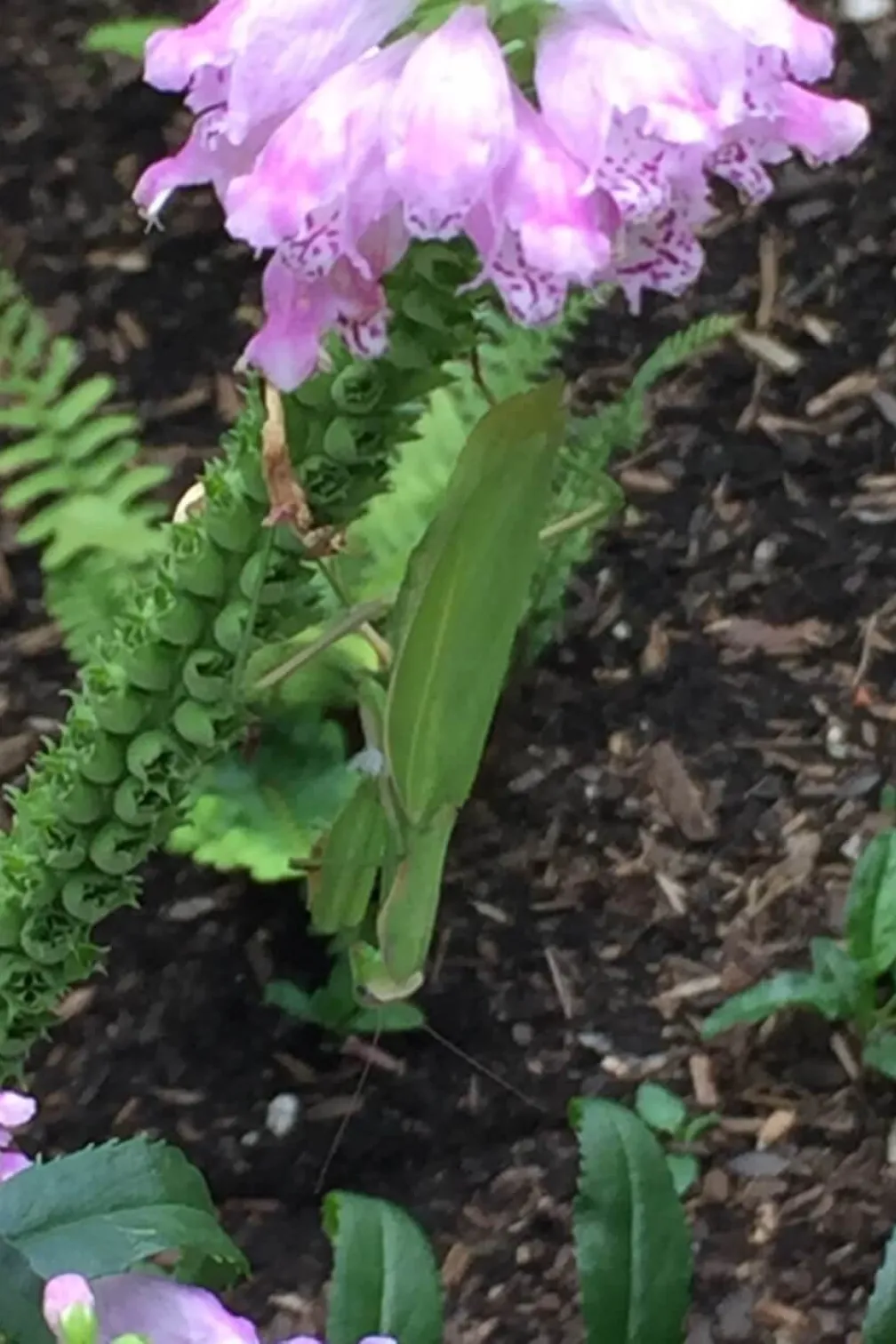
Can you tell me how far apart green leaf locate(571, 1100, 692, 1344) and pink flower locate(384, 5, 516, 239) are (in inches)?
17.5

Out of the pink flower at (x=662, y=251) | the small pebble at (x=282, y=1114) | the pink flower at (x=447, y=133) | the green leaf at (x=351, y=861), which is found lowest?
the small pebble at (x=282, y=1114)

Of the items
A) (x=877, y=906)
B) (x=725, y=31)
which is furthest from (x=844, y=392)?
(x=725, y=31)

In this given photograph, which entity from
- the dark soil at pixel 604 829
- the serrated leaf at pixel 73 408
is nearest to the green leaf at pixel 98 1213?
the dark soil at pixel 604 829

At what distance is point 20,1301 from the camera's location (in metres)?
0.45

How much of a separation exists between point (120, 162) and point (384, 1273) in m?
0.95

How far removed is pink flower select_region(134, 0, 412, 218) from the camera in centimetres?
43

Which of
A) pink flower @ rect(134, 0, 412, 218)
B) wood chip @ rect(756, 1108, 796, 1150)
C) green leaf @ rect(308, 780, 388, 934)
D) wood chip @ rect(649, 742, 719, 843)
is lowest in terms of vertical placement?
wood chip @ rect(756, 1108, 796, 1150)

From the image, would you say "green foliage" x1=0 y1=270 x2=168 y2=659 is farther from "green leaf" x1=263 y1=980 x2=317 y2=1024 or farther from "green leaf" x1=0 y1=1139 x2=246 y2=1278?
"green leaf" x1=0 y1=1139 x2=246 y2=1278

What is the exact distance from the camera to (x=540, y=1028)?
1055 mm

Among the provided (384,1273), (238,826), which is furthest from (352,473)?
(238,826)

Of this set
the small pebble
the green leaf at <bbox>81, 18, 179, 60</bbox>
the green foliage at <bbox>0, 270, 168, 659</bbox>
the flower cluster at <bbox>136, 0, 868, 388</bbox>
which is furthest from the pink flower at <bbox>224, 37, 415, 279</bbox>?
the green leaf at <bbox>81, 18, 179, 60</bbox>

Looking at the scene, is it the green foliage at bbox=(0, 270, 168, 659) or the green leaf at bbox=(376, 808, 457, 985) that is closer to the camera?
the green leaf at bbox=(376, 808, 457, 985)

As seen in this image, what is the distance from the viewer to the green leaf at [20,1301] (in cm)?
45

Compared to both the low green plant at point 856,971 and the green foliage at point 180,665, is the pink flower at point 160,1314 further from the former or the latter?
the low green plant at point 856,971
